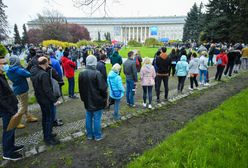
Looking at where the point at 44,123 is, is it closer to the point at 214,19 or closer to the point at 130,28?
the point at 214,19

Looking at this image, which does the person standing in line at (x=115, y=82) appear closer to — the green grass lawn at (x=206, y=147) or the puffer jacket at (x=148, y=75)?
the puffer jacket at (x=148, y=75)

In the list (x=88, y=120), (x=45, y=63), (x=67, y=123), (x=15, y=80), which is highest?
(x=45, y=63)

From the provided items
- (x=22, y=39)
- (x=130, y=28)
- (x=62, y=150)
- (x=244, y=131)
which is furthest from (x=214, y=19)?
(x=130, y=28)

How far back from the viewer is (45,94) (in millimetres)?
4758

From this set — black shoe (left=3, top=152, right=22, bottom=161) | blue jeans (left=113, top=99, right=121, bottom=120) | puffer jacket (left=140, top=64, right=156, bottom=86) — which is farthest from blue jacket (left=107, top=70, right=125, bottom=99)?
black shoe (left=3, top=152, right=22, bottom=161)

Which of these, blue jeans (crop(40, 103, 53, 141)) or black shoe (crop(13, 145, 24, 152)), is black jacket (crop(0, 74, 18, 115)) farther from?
black shoe (crop(13, 145, 24, 152))

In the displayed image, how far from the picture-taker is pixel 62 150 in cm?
471

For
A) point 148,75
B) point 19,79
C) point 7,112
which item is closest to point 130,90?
point 148,75

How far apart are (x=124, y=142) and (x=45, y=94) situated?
221 centimetres

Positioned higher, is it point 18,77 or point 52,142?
point 18,77

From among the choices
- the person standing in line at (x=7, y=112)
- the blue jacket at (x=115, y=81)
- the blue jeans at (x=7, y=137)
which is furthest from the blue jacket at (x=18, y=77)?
the blue jacket at (x=115, y=81)

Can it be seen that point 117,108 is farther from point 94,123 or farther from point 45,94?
point 45,94

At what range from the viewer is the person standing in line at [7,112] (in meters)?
4.16

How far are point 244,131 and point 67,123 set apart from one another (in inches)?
191
